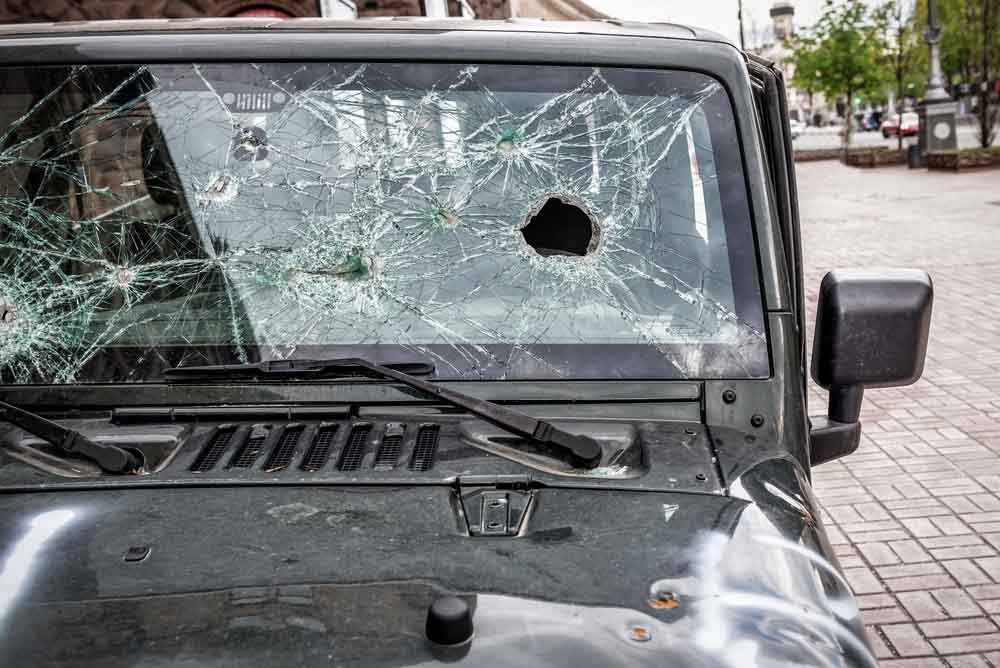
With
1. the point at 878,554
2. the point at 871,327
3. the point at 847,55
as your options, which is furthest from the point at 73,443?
the point at 847,55

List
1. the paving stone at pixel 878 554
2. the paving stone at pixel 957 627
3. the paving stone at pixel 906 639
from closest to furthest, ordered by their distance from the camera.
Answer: the paving stone at pixel 906 639 < the paving stone at pixel 957 627 < the paving stone at pixel 878 554

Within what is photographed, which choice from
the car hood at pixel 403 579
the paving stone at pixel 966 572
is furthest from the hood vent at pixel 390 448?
the paving stone at pixel 966 572

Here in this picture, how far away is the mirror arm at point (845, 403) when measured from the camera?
2.22 m

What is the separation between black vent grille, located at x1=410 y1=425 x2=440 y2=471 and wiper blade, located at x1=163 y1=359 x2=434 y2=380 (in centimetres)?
12

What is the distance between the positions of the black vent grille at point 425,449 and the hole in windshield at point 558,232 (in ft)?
1.52

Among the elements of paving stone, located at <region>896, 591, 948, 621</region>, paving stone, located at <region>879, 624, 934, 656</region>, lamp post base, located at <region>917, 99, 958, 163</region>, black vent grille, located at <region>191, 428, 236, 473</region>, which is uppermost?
black vent grille, located at <region>191, 428, 236, 473</region>

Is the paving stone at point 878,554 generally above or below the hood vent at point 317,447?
below

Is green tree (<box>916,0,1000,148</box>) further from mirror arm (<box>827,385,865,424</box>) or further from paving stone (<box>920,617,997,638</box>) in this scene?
mirror arm (<box>827,385,865,424</box>)

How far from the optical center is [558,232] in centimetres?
216

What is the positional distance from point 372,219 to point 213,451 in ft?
1.90

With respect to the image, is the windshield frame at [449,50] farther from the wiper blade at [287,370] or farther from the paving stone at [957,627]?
the paving stone at [957,627]

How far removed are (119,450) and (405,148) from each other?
0.83 meters

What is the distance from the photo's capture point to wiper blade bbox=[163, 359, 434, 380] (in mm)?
1924

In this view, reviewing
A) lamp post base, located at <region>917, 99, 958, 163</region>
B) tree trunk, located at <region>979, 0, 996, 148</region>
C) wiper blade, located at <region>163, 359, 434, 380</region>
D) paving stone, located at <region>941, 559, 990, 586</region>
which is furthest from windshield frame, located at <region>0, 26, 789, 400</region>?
tree trunk, located at <region>979, 0, 996, 148</region>
